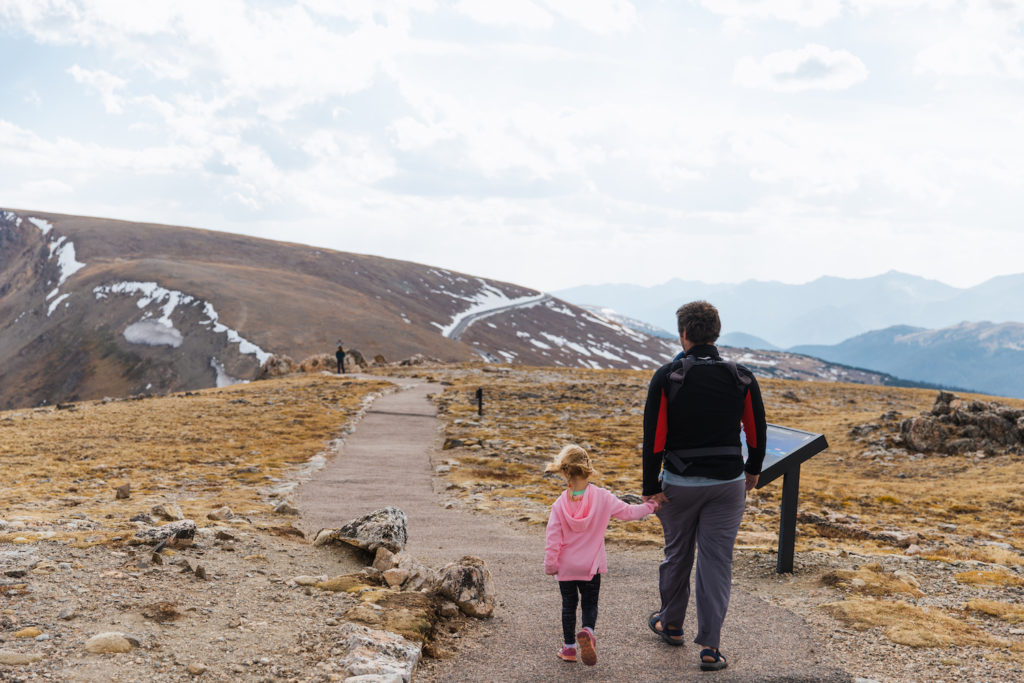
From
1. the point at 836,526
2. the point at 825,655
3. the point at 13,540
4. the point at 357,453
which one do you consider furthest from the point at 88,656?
the point at 357,453

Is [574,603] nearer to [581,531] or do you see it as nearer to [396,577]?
[581,531]

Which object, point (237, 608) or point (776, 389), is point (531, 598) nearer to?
point (237, 608)

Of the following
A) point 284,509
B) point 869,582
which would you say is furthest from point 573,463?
point 284,509

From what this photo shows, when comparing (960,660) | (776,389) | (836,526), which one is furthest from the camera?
(776,389)

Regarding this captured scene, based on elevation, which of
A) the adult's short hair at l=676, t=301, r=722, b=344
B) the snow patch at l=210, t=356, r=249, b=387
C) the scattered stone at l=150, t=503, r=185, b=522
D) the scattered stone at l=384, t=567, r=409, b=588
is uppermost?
the adult's short hair at l=676, t=301, r=722, b=344

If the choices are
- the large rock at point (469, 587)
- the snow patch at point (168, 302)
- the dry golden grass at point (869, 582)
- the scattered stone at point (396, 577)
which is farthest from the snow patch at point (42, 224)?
the dry golden grass at point (869, 582)

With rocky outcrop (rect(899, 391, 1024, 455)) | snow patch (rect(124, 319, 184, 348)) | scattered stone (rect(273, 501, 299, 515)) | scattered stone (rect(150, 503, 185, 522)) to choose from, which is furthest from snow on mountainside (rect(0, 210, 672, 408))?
scattered stone (rect(150, 503, 185, 522))

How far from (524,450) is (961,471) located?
44.0 ft

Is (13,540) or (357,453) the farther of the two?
(357,453)

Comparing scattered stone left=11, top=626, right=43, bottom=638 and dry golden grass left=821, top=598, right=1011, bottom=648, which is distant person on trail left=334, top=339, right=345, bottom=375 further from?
dry golden grass left=821, top=598, right=1011, bottom=648

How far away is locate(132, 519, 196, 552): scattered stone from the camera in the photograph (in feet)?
29.4

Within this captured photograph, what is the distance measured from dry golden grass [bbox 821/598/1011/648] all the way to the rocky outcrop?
58.0 ft

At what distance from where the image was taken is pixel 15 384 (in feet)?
367

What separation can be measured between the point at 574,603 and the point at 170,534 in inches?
226
